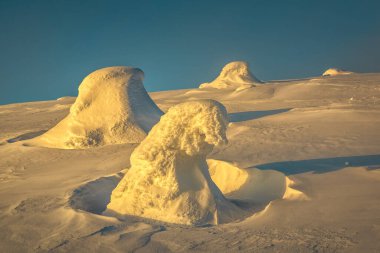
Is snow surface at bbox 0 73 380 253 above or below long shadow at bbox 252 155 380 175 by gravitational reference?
above

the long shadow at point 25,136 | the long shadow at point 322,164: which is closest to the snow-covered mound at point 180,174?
the long shadow at point 322,164

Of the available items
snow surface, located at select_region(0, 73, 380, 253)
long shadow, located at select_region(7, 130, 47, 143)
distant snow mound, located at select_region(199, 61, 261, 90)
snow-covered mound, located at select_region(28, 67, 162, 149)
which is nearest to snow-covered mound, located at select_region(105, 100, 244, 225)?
snow surface, located at select_region(0, 73, 380, 253)

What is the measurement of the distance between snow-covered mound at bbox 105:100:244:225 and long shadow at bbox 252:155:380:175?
1.48 metres

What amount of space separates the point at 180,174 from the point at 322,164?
2.59m

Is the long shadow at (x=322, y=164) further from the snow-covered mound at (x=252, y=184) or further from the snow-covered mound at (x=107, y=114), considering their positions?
the snow-covered mound at (x=107, y=114)

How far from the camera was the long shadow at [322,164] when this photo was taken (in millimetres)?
5316

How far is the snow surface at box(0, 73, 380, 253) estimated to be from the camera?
3.14 meters

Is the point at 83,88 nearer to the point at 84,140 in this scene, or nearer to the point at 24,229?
the point at 84,140

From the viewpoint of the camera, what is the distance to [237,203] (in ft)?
15.5

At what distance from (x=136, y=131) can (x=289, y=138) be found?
3.90 metres

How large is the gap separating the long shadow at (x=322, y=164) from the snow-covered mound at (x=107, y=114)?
4.42 meters

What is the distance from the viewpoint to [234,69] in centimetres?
2806

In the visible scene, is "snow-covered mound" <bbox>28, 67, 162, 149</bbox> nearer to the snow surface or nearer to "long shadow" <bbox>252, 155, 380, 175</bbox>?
the snow surface

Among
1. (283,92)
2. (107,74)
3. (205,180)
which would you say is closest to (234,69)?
(283,92)
